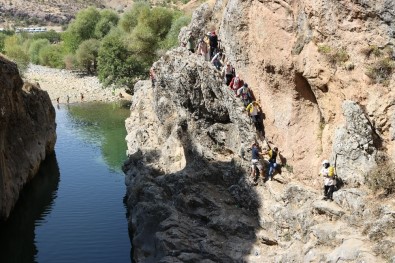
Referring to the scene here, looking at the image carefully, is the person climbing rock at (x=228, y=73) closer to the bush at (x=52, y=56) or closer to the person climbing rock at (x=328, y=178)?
the person climbing rock at (x=328, y=178)

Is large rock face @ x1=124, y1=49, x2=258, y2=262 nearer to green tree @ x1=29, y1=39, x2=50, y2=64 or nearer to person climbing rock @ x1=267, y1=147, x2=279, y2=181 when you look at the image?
person climbing rock @ x1=267, y1=147, x2=279, y2=181

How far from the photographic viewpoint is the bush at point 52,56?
3783 inches

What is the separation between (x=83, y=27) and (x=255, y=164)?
74360 mm

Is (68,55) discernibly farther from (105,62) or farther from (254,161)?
(254,161)

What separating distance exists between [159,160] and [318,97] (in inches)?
463

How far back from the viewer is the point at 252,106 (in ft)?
73.9

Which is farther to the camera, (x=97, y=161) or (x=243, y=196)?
(x=97, y=161)

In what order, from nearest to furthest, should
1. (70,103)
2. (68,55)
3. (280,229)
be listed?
(280,229)
(70,103)
(68,55)

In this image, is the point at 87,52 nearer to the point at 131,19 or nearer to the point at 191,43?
the point at 131,19

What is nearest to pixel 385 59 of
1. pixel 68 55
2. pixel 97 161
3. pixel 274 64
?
pixel 274 64

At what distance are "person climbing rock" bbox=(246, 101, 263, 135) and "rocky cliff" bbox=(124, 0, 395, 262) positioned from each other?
0.31m

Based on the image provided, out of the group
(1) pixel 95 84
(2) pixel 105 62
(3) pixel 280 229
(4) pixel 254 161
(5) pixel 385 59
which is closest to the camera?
(5) pixel 385 59

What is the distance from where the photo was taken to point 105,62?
199 feet

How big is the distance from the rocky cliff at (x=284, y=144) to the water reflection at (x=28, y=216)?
18.8 ft
